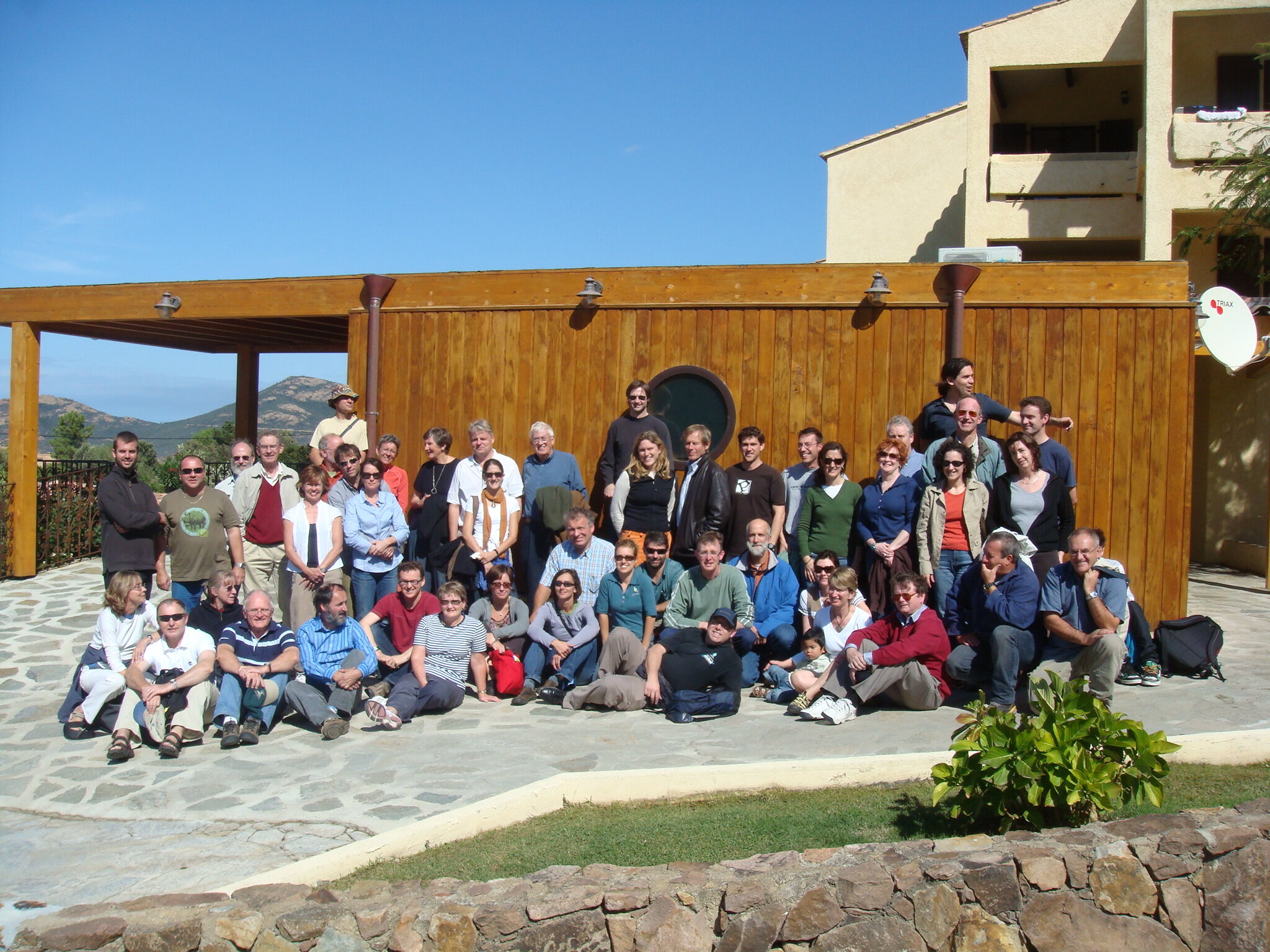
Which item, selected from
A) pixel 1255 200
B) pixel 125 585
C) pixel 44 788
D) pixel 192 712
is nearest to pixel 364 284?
pixel 125 585

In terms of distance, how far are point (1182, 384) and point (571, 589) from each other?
494 centimetres

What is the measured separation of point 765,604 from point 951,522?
135 centimetres

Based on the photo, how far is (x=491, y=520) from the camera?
7.87m

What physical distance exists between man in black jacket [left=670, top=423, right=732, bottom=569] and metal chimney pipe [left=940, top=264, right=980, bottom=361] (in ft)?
7.07

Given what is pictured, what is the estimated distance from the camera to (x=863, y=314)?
28.0 ft

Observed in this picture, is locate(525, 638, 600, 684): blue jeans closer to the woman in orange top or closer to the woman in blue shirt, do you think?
the woman in blue shirt

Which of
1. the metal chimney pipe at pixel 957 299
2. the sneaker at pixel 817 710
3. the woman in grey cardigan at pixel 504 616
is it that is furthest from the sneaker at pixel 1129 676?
the woman in grey cardigan at pixel 504 616

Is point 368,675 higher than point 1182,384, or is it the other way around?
point 1182,384

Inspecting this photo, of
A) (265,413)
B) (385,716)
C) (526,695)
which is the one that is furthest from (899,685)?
(265,413)

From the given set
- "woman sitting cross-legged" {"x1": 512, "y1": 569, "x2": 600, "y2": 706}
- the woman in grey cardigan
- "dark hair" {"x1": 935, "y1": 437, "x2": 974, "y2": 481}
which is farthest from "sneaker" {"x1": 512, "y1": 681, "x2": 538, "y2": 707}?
"dark hair" {"x1": 935, "y1": 437, "x2": 974, "y2": 481}

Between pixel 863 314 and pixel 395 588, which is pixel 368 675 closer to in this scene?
pixel 395 588

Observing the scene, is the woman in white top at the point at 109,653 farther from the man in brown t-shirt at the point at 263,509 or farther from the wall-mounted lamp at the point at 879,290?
the wall-mounted lamp at the point at 879,290

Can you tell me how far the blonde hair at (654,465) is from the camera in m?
7.62

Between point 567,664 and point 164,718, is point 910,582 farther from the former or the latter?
point 164,718
